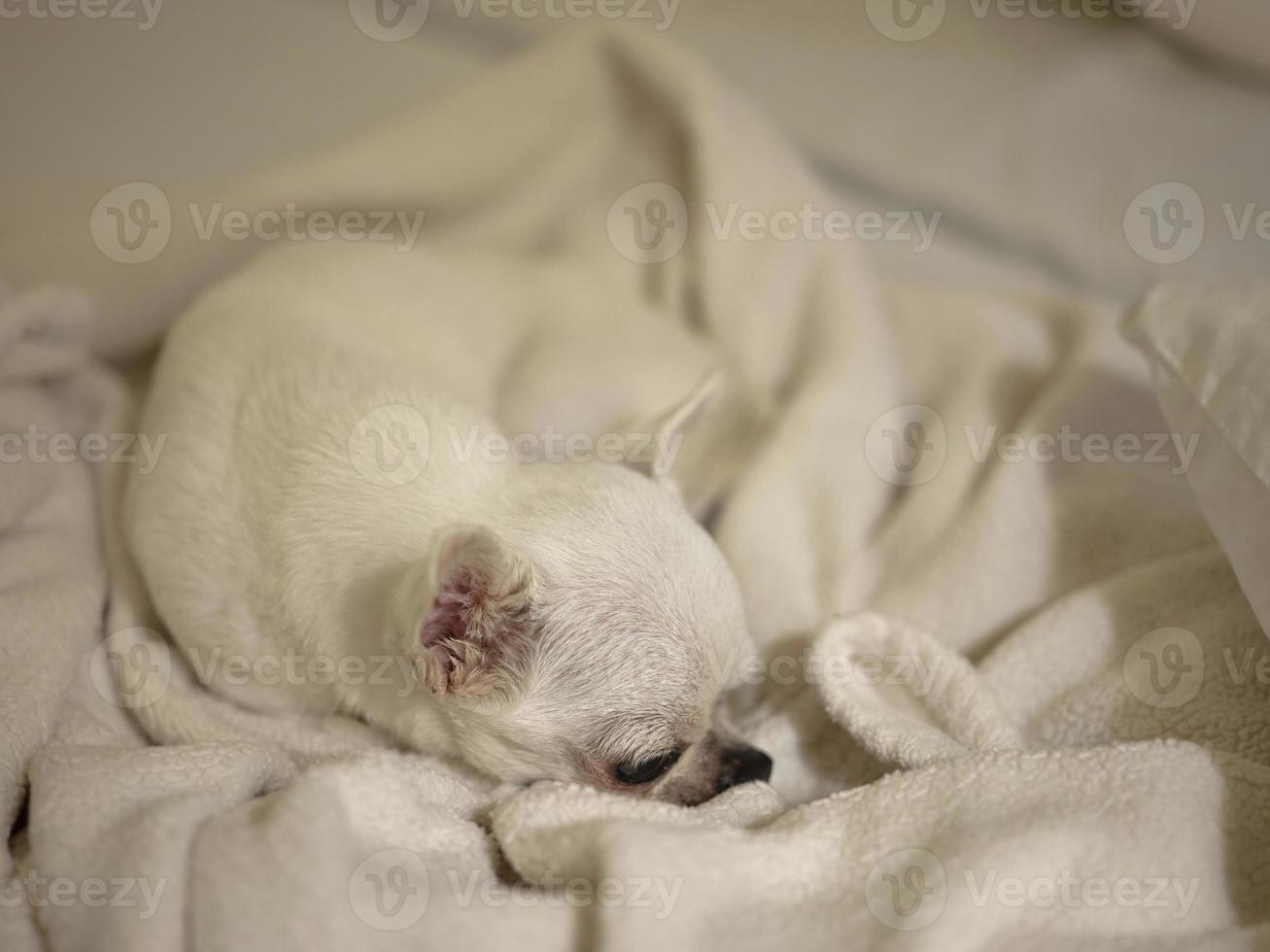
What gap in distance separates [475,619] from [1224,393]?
1116 millimetres

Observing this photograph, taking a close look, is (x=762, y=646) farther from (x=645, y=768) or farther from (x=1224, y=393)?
(x=1224, y=393)

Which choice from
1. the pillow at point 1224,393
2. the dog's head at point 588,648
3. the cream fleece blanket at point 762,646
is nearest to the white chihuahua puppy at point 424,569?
the dog's head at point 588,648

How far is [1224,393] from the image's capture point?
1484 millimetres

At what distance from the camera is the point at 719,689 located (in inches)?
61.5

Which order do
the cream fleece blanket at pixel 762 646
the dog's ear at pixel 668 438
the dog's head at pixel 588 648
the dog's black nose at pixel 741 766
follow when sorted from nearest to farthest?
the cream fleece blanket at pixel 762 646 → the dog's head at pixel 588 648 → the dog's black nose at pixel 741 766 → the dog's ear at pixel 668 438

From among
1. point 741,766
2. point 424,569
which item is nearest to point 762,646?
point 741,766

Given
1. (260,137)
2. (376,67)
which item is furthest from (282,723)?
(376,67)

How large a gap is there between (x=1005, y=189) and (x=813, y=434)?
3.14ft

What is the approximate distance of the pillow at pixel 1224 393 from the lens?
4.56 ft

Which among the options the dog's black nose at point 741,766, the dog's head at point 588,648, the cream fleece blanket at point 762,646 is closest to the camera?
the cream fleece blanket at point 762,646

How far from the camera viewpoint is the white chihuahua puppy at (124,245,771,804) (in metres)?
1.37

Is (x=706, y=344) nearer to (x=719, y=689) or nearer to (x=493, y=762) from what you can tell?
(x=719, y=689)

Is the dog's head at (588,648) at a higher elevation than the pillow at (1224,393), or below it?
below

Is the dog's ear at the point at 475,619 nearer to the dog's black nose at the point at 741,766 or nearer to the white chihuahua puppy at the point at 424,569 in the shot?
the white chihuahua puppy at the point at 424,569
